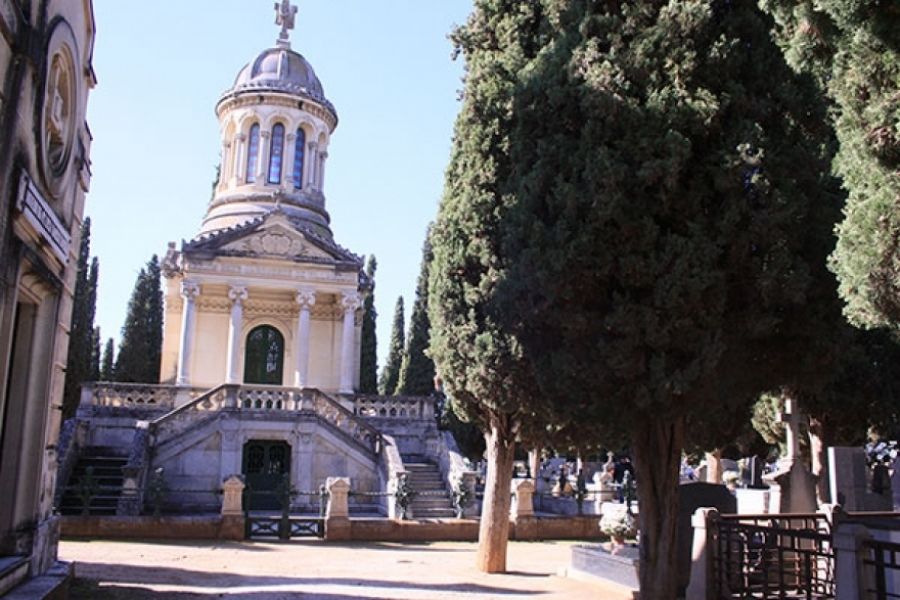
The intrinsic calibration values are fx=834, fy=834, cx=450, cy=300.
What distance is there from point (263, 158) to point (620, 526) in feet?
72.8

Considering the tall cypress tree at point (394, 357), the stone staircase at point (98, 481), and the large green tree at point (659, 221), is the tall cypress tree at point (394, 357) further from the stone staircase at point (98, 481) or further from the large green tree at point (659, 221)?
the large green tree at point (659, 221)

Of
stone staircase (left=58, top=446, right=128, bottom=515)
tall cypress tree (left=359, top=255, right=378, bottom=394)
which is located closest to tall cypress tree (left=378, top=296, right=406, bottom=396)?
tall cypress tree (left=359, top=255, right=378, bottom=394)

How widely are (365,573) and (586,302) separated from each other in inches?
254

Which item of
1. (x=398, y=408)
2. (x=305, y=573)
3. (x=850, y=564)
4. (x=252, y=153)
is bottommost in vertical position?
(x=305, y=573)

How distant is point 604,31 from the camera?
34.9 ft

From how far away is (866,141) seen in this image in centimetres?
722

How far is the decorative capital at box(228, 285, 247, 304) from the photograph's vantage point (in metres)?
27.7

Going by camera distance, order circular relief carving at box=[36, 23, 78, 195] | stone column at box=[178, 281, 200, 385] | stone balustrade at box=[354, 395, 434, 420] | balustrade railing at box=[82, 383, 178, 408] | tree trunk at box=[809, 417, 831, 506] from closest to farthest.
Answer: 1. circular relief carving at box=[36, 23, 78, 195]
2. tree trunk at box=[809, 417, 831, 506]
3. balustrade railing at box=[82, 383, 178, 408]
4. stone balustrade at box=[354, 395, 434, 420]
5. stone column at box=[178, 281, 200, 385]

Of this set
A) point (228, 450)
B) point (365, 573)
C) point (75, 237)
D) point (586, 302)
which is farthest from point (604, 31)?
point (228, 450)

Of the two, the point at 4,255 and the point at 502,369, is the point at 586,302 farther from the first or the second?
the point at 4,255

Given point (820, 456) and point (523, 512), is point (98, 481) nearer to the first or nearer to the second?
point (523, 512)

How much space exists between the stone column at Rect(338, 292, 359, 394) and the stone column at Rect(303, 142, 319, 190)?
607 centimetres

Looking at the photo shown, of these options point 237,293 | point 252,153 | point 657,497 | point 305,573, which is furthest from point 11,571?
point 252,153

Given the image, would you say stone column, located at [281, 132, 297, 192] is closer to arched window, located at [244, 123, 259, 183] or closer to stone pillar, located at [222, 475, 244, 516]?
arched window, located at [244, 123, 259, 183]
